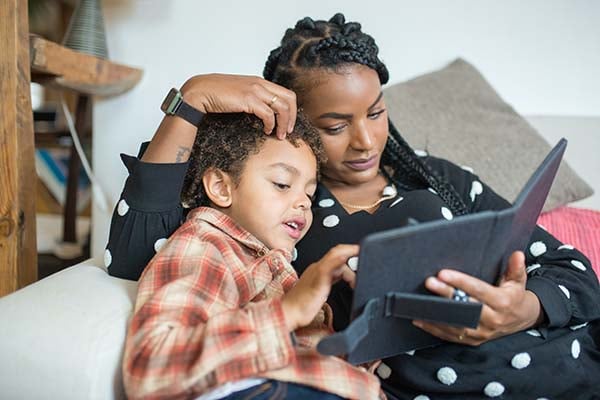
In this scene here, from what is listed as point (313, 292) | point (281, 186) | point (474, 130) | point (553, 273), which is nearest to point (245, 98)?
point (281, 186)

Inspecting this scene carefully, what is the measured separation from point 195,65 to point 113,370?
1266 millimetres

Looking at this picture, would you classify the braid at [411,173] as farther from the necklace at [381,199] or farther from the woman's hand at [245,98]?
the woman's hand at [245,98]

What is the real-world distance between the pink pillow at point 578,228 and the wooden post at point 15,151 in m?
1.14

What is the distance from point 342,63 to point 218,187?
31 cm

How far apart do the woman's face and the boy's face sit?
0.38 ft

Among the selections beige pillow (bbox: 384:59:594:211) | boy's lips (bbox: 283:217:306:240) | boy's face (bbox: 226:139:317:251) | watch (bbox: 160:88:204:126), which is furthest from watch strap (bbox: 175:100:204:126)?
beige pillow (bbox: 384:59:594:211)

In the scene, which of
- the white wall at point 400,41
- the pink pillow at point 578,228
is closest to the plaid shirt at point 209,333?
the pink pillow at point 578,228

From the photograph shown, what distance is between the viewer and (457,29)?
1.72 m

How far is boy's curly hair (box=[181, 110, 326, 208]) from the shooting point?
37.7 inches

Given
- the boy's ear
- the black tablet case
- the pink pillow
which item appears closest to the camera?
the black tablet case

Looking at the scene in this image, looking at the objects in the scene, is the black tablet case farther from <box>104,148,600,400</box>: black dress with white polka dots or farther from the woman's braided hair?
the woman's braided hair

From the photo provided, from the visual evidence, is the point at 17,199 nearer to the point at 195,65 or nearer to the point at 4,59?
the point at 4,59

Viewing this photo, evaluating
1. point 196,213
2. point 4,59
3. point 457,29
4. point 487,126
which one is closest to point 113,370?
point 196,213

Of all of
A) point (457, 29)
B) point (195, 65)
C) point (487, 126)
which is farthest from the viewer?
point (195, 65)
